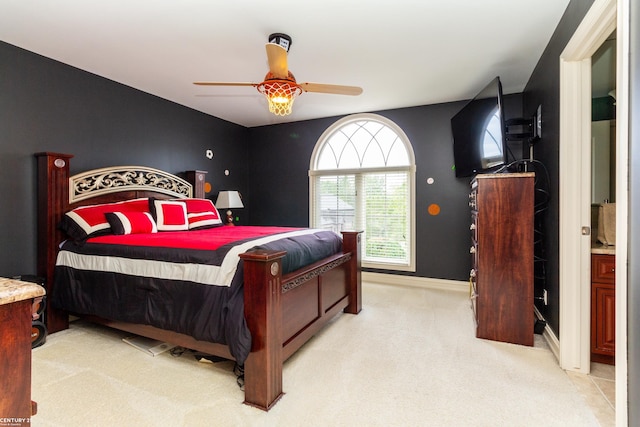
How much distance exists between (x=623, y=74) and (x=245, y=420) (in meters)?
2.42

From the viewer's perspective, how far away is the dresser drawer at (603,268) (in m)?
2.11

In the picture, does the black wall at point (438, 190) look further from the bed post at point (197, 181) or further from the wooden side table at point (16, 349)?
the wooden side table at point (16, 349)

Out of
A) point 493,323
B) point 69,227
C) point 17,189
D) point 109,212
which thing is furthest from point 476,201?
point 17,189

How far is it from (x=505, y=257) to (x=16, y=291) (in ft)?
9.69

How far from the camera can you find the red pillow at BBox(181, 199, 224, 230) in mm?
3621

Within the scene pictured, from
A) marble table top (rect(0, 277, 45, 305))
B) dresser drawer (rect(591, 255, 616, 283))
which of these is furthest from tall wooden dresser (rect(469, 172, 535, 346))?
marble table top (rect(0, 277, 45, 305))

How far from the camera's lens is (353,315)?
3254 mm

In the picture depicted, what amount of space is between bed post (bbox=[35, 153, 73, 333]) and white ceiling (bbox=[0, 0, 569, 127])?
3.48 feet

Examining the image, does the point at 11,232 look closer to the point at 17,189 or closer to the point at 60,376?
the point at 17,189

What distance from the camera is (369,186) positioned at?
4797 millimetres

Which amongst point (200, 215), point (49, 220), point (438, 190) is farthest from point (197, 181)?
point (438, 190)

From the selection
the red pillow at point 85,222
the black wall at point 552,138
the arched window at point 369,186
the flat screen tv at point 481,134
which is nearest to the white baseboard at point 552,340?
the black wall at point 552,138

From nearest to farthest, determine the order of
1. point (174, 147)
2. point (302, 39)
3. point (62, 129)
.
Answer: point (302, 39)
point (62, 129)
point (174, 147)

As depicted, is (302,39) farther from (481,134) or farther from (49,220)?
(49,220)
